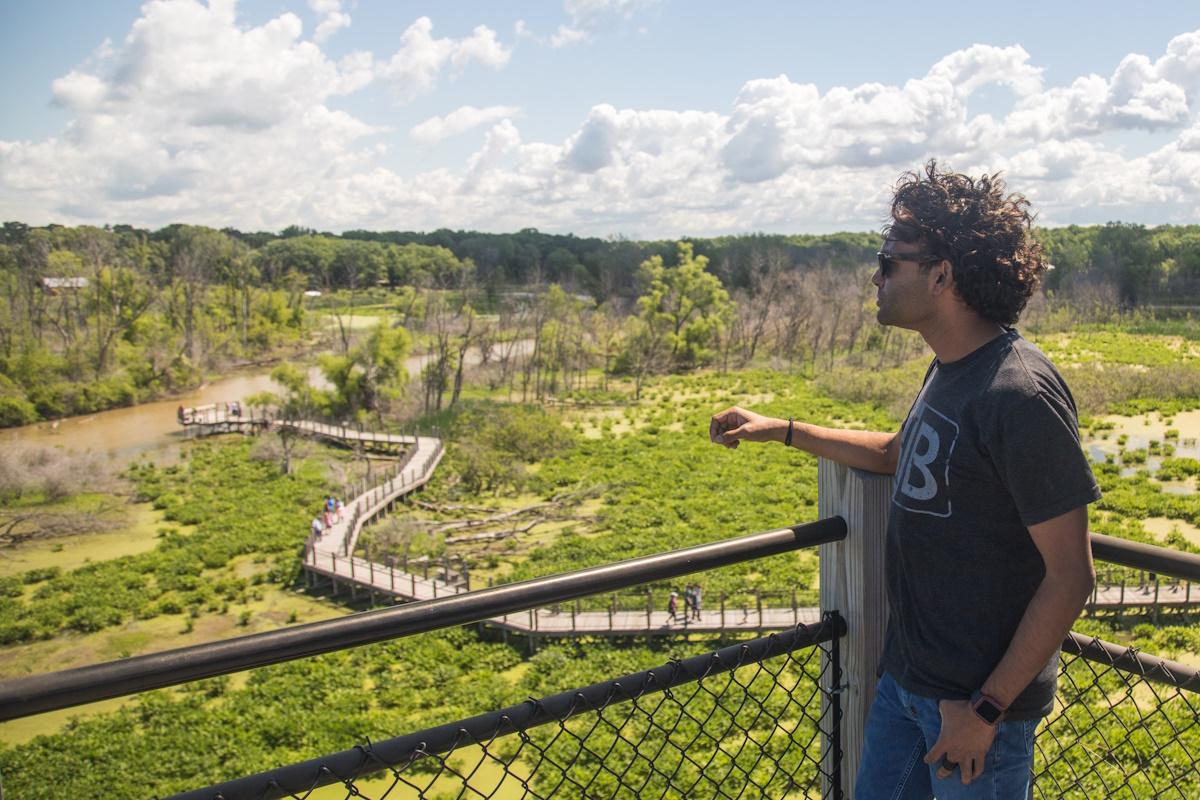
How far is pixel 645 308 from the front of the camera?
45.6 meters

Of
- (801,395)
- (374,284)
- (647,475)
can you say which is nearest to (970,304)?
(647,475)

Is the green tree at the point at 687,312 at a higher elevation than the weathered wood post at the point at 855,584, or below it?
below

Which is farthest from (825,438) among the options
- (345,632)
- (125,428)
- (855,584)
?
(125,428)

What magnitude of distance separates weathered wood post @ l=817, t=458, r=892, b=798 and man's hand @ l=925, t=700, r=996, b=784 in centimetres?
36

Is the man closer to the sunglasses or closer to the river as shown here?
the sunglasses

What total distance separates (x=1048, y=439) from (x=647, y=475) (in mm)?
22620

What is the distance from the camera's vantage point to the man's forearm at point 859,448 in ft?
6.01

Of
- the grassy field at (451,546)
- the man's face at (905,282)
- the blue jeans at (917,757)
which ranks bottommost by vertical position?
the grassy field at (451,546)

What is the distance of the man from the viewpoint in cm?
139

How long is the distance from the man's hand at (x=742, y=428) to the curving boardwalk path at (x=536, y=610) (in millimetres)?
6095

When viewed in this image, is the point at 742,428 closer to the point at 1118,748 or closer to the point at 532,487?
the point at 1118,748

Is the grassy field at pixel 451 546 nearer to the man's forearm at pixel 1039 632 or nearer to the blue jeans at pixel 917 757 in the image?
the blue jeans at pixel 917 757

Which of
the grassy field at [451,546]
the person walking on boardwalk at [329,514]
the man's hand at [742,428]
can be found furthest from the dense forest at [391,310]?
the man's hand at [742,428]

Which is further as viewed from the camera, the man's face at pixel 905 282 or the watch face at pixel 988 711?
the man's face at pixel 905 282
